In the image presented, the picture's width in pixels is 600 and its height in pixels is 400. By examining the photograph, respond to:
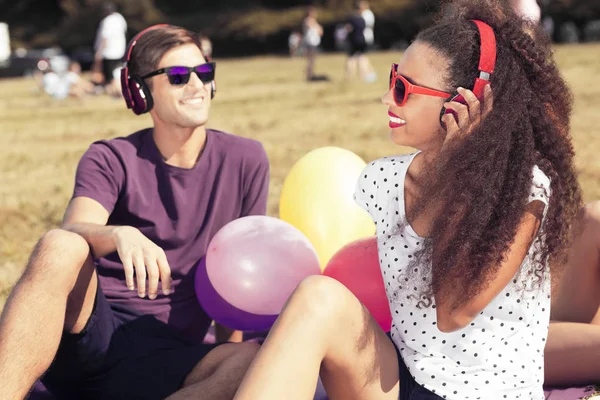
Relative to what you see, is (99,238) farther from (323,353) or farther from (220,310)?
(323,353)

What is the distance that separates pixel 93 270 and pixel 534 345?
4.69ft

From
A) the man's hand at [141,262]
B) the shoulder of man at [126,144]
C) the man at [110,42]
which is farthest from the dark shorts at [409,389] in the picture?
the man at [110,42]

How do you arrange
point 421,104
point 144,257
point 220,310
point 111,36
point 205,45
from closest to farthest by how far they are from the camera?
point 421,104 < point 144,257 < point 220,310 < point 111,36 < point 205,45

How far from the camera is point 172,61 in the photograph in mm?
3504

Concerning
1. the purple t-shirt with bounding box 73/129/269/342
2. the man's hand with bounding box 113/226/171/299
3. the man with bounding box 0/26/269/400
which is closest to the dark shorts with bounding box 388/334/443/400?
the man with bounding box 0/26/269/400

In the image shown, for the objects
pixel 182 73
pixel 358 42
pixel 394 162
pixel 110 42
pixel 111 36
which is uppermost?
pixel 182 73

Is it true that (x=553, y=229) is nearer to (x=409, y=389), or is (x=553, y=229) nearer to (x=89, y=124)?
(x=409, y=389)

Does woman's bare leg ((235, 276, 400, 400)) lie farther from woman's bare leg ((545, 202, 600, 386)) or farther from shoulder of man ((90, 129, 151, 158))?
shoulder of man ((90, 129, 151, 158))

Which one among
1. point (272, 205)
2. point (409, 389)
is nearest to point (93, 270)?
point (409, 389)

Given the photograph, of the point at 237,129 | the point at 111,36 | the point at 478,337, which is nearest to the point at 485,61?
the point at 478,337

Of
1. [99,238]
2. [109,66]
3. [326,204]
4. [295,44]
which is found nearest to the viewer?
[99,238]

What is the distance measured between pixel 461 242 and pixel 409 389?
19.2 inches

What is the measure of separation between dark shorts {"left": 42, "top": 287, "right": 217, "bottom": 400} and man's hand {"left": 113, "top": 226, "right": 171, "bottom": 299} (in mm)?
321

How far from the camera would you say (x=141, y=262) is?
255 cm
